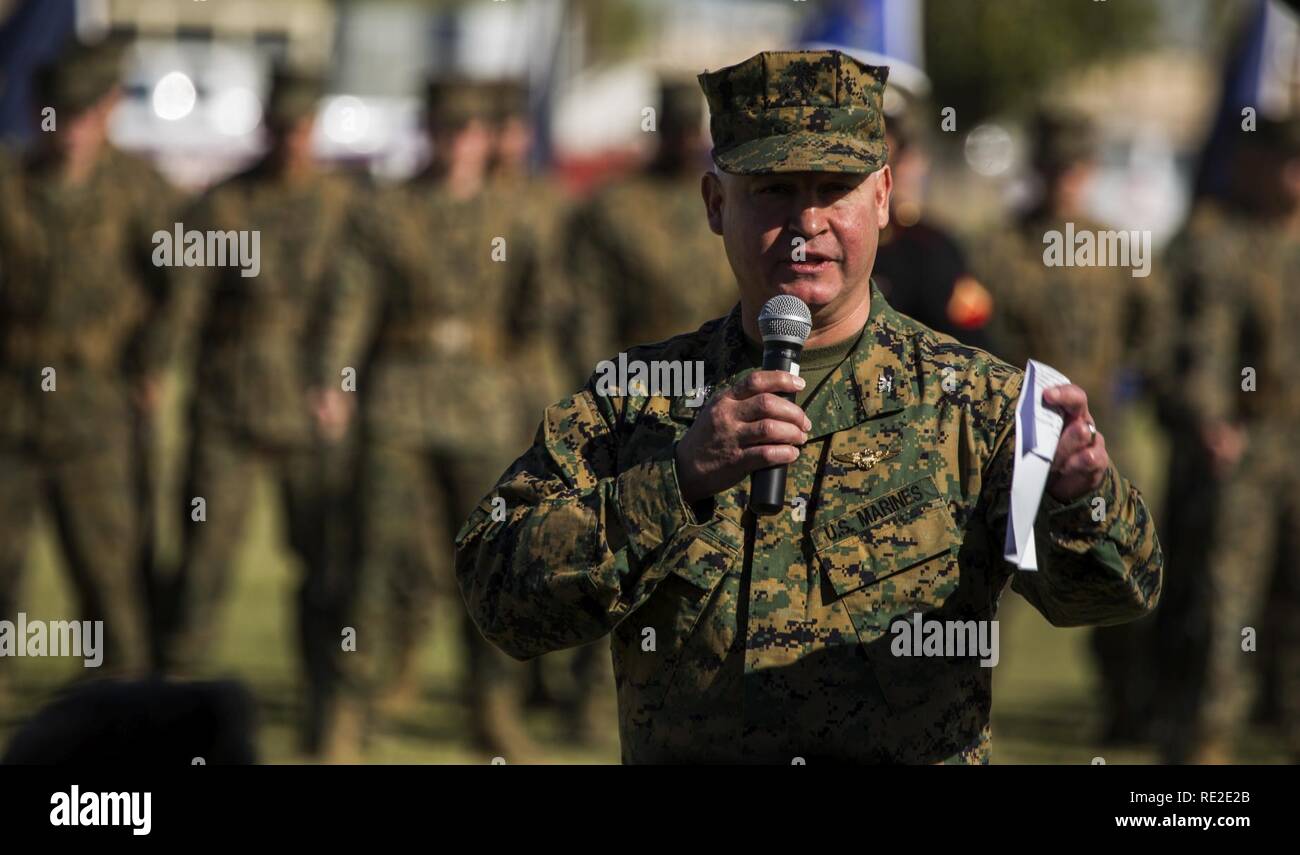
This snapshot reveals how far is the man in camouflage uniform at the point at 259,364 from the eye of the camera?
31.9ft

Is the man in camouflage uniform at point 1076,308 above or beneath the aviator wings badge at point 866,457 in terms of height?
above

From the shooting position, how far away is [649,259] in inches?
387

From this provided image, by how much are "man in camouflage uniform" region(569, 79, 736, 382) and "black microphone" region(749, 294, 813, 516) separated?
626cm

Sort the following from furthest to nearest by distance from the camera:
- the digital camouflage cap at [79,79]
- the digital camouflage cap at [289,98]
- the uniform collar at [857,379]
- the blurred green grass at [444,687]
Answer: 1. the digital camouflage cap at [289,98]
2. the digital camouflage cap at [79,79]
3. the blurred green grass at [444,687]
4. the uniform collar at [857,379]

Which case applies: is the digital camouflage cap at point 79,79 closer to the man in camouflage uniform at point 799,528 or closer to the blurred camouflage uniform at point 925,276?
the blurred camouflage uniform at point 925,276

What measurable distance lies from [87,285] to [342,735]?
7.78 ft

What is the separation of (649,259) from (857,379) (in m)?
6.13

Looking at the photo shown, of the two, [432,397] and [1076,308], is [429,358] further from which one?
[1076,308]

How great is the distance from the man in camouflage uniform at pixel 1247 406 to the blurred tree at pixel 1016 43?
42.5m

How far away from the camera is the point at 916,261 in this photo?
7820mm

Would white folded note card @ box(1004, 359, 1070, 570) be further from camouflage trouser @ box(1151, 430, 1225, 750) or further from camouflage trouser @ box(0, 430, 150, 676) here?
camouflage trouser @ box(0, 430, 150, 676)

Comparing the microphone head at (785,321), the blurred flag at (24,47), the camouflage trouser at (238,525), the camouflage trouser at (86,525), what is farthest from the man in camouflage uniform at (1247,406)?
the blurred flag at (24,47)
